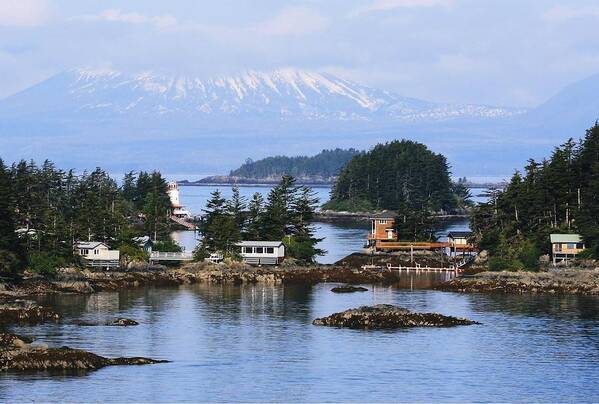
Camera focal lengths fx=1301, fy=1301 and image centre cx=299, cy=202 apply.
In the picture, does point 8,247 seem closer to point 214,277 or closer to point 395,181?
point 214,277

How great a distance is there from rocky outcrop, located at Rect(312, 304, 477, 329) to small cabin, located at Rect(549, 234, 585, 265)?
2860cm

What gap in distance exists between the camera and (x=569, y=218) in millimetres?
99562

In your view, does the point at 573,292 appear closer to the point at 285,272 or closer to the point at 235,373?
the point at 285,272

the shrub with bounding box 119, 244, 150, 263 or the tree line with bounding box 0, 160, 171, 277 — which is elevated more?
the tree line with bounding box 0, 160, 171, 277

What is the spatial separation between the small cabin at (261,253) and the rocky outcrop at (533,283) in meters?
15.8

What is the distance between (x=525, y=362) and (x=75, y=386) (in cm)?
1974

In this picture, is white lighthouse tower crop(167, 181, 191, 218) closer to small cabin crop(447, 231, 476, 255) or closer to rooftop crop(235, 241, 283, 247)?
small cabin crop(447, 231, 476, 255)

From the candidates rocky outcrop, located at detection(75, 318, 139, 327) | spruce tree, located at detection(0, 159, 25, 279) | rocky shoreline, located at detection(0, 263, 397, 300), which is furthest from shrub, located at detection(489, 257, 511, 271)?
rocky outcrop, located at detection(75, 318, 139, 327)

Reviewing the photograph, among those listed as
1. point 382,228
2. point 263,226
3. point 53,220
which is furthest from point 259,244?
point 382,228

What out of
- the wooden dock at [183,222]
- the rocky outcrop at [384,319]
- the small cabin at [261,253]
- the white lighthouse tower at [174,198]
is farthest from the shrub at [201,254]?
the white lighthouse tower at [174,198]

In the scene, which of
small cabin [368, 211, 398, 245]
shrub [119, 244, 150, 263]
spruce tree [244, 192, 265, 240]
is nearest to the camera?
shrub [119, 244, 150, 263]

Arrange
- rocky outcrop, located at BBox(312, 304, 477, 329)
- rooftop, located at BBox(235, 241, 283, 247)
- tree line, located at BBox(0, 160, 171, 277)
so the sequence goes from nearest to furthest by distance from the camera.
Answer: rocky outcrop, located at BBox(312, 304, 477, 329), tree line, located at BBox(0, 160, 171, 277), rooftop, located at BBox(235, 241, 283, 247)

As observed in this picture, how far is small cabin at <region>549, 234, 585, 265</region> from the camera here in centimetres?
9444

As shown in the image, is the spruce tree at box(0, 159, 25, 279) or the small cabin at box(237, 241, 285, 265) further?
the small cabin at box(237, 241, 285, 265)
